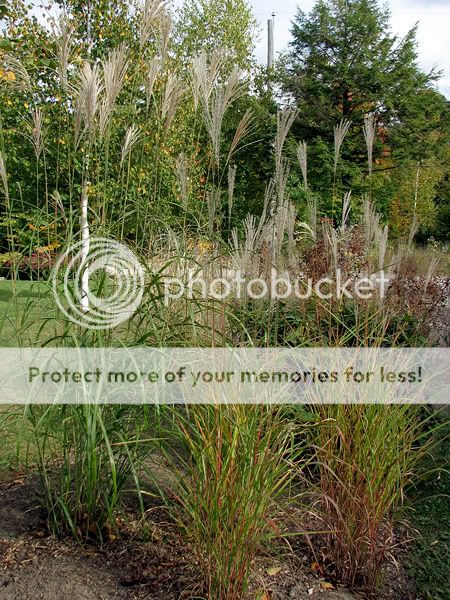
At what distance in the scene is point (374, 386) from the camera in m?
2.38

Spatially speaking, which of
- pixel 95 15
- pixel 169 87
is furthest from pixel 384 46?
pixel 169 87

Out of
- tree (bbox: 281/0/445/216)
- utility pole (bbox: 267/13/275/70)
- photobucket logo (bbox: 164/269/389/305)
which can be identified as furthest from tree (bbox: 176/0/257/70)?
photobucket logo (bbox: 164/269/389/305)

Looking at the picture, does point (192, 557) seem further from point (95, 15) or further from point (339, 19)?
point (339, 19)

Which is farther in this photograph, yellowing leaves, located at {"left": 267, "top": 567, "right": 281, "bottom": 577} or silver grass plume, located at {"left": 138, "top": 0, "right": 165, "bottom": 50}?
silver grass plume, located at {"left": 138, "top": 0, "right": 165, "bottom": 50}

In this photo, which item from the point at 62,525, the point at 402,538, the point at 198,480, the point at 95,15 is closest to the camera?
the point at 198,480

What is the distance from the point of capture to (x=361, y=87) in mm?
19016

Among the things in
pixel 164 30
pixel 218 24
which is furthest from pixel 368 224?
pixel 218 24

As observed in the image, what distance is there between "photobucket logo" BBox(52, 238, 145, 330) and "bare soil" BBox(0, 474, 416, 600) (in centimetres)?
78

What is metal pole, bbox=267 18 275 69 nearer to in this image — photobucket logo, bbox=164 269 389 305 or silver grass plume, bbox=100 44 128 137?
photobucket logo, bbox=164 269 389 305

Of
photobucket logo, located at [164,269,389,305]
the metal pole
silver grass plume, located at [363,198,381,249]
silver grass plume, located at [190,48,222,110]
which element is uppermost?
the metal pole

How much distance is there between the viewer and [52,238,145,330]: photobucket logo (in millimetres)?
2393

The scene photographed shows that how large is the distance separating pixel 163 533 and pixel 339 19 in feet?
67.0

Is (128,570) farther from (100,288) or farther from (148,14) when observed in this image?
(148,14)

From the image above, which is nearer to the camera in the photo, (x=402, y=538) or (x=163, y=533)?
(x=163, y=533)
